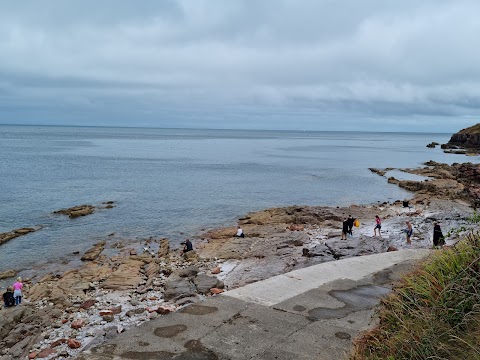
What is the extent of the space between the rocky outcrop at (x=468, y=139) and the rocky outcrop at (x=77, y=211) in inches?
3975

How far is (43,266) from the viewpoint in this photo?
854 inches

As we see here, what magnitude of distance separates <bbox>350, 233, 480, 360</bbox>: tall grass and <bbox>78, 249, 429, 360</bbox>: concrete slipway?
812 millimetres

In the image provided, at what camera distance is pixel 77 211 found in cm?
3394

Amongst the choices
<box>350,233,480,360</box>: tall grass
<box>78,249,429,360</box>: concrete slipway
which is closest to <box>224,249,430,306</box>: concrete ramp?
<box>78,249,429,360</box>: concrete slipway

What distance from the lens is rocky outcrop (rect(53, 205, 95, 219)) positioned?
33381mm

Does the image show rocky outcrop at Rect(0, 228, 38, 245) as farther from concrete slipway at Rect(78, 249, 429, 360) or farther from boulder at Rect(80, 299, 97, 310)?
concrete slipway at Rect(78, 249, 429, 360)

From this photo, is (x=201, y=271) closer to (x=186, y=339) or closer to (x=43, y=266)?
(x=43, y=266)

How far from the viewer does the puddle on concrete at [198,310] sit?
30.9 ft

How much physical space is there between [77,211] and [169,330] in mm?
27865

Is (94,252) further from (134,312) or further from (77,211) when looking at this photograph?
(77,211)

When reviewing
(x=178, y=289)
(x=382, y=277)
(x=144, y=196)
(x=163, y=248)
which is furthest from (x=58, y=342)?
(x=144, y=196)

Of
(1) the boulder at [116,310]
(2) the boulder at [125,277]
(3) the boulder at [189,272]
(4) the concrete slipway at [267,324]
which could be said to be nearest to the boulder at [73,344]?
(1) the boulder at [116,310]

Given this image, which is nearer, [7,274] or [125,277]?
[125,277]

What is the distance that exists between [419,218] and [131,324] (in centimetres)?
2344
